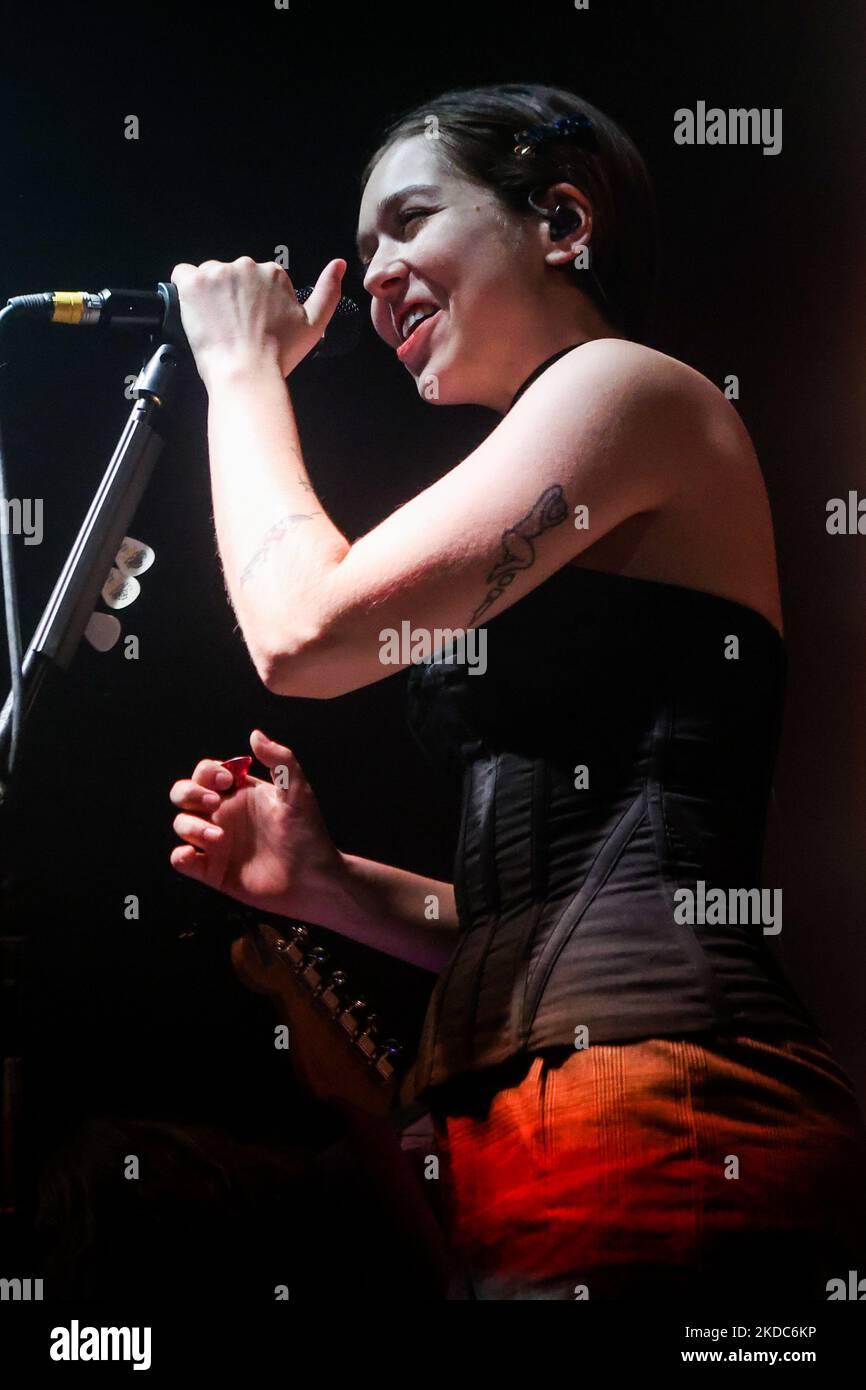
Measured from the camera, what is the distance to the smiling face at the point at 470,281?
4.36 ft

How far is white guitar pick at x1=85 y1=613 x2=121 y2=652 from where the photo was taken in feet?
4.47

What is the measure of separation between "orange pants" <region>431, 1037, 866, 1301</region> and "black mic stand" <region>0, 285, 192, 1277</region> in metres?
0.59

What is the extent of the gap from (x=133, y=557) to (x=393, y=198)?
50 cm

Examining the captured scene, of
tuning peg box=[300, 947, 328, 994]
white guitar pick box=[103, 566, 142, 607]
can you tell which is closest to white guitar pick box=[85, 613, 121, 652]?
white guitar pick box=[103, 566, 142, 607]

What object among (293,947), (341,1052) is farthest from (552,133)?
(341,1052)

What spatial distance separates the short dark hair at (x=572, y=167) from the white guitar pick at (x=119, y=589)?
584 millimetres

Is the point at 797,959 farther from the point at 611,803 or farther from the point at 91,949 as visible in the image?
the point at 91,949

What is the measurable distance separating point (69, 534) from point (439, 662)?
0.55 m

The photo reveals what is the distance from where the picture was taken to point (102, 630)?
138 cm

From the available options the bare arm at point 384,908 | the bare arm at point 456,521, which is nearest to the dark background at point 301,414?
the bare arm at point 384,908

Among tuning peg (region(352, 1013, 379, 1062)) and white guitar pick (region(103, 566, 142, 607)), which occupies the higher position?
white guitar pick (region(103, 566, 142, 607))

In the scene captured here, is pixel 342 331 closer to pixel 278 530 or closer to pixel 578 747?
pixel 278 530

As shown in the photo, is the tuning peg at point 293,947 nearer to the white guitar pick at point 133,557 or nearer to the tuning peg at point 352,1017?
the tuning peg at point 352,1017

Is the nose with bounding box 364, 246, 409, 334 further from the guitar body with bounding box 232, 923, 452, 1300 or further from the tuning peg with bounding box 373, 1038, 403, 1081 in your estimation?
the tuning peg with bounding box 373, 1038, 403, 1081
